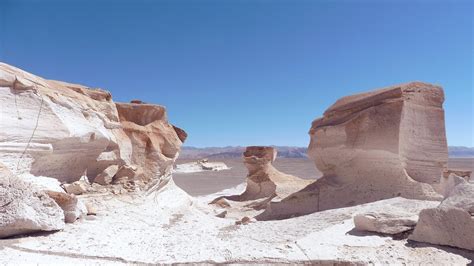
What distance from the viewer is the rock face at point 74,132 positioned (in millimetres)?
5043

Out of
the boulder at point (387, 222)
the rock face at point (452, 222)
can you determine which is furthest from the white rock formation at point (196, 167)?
the rock face at point (452, 222)

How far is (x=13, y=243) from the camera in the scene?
360 centimetres

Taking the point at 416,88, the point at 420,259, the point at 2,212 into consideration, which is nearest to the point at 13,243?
the point at 2,212

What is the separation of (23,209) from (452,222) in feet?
16.4

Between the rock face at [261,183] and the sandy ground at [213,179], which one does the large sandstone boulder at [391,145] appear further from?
the sandy ground at [213,179]

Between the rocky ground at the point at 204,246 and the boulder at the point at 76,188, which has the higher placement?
the boulder at the point at 76,188

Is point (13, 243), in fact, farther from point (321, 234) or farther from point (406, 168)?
point (406, 168)

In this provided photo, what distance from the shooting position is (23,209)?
3.79m

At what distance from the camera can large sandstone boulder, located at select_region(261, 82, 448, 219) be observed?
8.19m

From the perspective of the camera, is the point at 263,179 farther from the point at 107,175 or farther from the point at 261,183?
the point at 107,175

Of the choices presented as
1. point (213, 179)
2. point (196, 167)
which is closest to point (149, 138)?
point (213, 179)

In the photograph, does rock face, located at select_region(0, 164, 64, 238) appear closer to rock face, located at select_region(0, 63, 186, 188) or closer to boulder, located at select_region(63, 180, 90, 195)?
rock face, located at select_region(0, 63, 186, 188)

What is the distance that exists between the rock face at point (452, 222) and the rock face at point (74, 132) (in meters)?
5.52

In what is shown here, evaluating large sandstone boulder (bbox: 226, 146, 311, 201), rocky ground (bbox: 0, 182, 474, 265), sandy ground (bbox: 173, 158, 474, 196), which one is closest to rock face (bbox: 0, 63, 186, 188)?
rocky ground (bbox: 0, 182, 474, 265)
